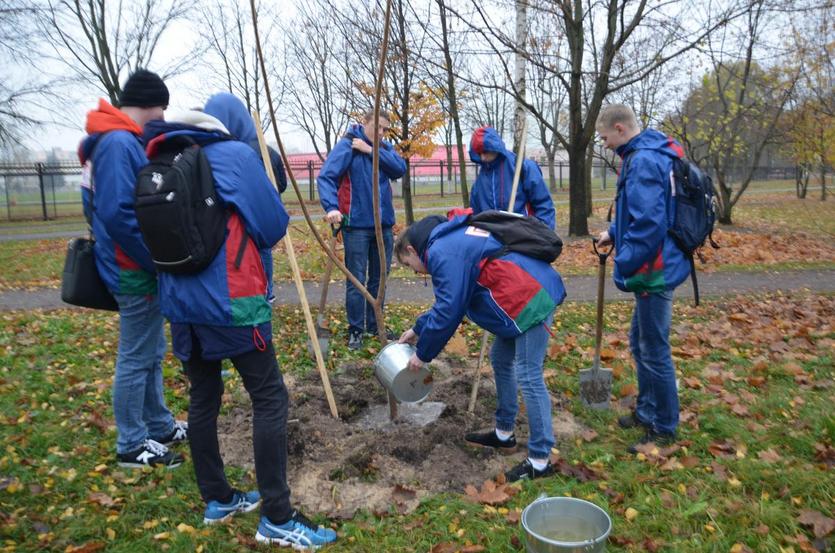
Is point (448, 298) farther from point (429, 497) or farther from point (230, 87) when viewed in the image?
point (230, 87)

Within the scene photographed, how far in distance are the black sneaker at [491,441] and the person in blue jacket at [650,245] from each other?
0.74 m

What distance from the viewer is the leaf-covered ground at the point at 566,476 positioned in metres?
2.98

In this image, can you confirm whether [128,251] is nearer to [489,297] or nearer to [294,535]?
[294,535]

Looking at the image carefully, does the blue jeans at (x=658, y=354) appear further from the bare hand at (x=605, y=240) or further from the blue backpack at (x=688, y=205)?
the bare hand at (x=605, y=240)

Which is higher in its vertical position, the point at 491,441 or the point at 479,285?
the point at 479,285

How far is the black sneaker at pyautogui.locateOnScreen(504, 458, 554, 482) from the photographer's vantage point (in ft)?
11.5

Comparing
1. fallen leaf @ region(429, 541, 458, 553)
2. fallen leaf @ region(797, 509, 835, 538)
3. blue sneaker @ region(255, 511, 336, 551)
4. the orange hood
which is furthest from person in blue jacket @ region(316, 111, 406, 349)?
fallen leaf @ region(797, 509, 835, 538)

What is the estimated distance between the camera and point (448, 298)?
316 centimetres

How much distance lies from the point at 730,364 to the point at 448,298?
11.6 feet

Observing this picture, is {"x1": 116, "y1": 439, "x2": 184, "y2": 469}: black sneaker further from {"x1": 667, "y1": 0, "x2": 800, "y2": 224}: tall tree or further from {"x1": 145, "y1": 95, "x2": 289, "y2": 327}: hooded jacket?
{"x1": 667, "y1": 0, "x2": 800, "y2": 224}: tall tree

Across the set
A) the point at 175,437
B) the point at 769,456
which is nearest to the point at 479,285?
the point at 769,456

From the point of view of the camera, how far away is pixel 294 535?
2914mm

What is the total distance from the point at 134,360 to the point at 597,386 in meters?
3.12

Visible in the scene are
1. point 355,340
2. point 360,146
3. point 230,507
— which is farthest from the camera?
point 355,340
